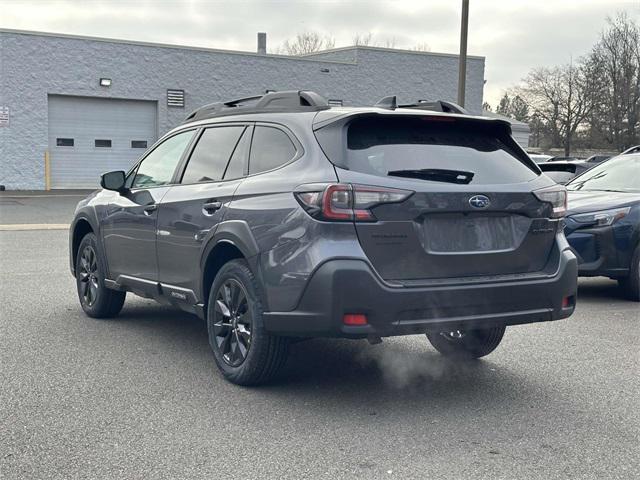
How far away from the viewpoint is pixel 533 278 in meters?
4.75

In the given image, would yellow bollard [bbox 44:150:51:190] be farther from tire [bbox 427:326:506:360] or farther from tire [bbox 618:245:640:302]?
tire [bbox 427:326:506:360]

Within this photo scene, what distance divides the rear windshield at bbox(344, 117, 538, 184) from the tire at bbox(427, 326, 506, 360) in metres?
1.24

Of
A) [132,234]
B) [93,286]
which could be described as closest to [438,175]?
[132,234]

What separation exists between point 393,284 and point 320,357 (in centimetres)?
171

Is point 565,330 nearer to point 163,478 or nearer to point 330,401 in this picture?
point 330,401

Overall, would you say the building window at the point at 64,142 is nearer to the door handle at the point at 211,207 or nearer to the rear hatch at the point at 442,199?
the door handle at the point at 211,207

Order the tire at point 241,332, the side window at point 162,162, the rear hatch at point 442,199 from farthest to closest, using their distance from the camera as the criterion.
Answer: the side window at point 162,162, the tire at point 241,332, the rear hatch at point 442,199

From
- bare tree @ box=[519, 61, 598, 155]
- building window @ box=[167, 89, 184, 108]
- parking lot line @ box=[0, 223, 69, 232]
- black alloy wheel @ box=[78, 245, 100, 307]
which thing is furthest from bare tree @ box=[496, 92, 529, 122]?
black alloy wheel @ box=[78, 245, 100, 307]

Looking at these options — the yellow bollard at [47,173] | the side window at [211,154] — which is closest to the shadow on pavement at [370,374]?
the side window at [211,154]

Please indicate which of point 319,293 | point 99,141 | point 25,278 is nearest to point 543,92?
point 99,141

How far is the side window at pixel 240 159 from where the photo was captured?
17.4ft

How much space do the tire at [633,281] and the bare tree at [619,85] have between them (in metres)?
49.0

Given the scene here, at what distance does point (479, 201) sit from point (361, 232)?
76cm

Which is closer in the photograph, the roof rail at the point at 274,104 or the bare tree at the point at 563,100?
the roof rail at the point at 274,104
